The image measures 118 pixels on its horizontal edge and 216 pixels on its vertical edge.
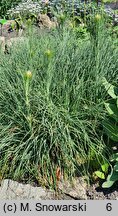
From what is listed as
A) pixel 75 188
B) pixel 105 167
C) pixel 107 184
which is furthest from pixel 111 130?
pixel 75 188

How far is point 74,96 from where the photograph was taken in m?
3.10

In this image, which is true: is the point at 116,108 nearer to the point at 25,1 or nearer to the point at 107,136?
the point at 107,136

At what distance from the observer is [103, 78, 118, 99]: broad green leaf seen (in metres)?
3.07

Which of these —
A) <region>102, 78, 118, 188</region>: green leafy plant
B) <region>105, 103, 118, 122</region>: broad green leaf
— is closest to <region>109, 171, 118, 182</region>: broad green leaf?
<region>102, 78, 118, 188</region>: green leafy plant

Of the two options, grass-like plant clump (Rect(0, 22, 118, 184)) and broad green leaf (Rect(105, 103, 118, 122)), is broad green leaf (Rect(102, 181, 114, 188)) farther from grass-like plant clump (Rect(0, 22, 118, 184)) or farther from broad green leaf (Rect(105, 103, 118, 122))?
broad green leaf (Rect(105, 103, 118, 122))

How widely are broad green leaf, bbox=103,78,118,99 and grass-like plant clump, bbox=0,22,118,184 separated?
3.3 inches

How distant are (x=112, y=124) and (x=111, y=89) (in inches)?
12.2

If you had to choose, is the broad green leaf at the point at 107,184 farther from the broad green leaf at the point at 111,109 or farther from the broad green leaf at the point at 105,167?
the broad green leaf at the point at 111,109

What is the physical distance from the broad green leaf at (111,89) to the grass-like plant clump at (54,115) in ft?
0.28

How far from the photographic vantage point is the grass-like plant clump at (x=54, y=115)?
9.53 ft

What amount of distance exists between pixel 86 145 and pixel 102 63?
766mm

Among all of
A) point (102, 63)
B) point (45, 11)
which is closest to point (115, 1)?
point (45, 11)

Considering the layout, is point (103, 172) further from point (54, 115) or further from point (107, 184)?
point (54, 115)

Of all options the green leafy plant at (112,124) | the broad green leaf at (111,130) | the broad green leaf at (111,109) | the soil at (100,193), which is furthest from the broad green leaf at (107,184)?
the broad green leaf at (111,109)
